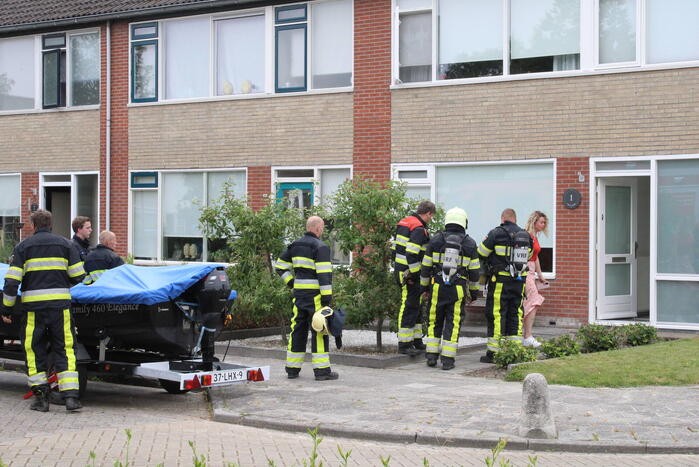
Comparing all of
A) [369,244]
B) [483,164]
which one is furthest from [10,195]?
[369,244]

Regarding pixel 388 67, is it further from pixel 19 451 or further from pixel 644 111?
pixel 19 451

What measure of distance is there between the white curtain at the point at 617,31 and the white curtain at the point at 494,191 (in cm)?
204

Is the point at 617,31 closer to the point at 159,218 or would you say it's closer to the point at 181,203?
the point at 181,203

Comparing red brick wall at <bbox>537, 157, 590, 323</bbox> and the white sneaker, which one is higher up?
red brick wall at <bbox>537, 157, 590, 323</bbox>

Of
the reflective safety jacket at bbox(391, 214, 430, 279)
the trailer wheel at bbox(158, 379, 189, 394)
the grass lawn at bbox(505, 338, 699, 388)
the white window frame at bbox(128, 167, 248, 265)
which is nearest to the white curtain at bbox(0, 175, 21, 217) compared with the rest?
the white window frame at bbox(128, 167, 248, 265)

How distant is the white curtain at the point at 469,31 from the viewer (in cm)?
1662

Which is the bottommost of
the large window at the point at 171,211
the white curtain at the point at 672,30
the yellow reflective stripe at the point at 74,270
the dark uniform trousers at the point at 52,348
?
the dark uniform trousers at the point at 52,348

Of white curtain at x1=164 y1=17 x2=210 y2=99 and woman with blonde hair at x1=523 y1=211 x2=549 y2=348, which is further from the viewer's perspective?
white curtain at x1=164 y1=17 x2=210 y2=99

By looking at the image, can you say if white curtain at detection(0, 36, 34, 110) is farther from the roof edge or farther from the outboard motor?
the outboard motor

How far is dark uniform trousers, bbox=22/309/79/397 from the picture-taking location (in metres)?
9.55

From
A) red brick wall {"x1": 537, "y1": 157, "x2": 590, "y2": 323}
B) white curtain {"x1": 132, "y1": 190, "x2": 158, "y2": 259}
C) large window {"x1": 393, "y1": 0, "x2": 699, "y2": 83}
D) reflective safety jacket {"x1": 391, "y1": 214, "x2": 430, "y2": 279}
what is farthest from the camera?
white curtain {"x1": 132, "y1": 190, "x2": 158, "y2": 259}

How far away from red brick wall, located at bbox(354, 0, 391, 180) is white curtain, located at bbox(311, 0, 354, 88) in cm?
29

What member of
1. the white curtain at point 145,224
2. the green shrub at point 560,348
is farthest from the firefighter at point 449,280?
the white curtain at point 145,224

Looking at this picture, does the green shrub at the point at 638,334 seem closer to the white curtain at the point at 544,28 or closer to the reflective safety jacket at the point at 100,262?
the white curtain at the point at 544,28
